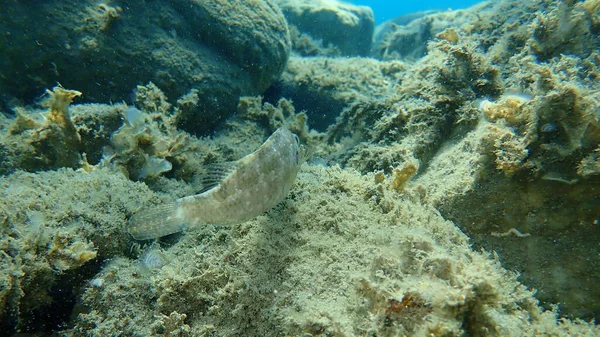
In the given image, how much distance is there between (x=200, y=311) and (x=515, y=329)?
2.31 m

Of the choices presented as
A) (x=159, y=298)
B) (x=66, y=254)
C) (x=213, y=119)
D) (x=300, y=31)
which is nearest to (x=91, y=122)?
(x=213, y=119)

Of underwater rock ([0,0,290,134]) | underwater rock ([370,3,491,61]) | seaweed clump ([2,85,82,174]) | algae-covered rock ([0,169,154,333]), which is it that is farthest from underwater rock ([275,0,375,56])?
algae-covered rock ([0,169,154,333])

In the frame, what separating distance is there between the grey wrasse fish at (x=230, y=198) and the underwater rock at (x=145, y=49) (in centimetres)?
373

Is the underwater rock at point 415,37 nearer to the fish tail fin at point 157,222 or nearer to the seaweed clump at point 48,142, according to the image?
the seaweed clump at point 48,142

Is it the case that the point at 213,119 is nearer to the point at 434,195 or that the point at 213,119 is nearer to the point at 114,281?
the point at 114,281

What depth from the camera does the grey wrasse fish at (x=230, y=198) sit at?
2.63 metres

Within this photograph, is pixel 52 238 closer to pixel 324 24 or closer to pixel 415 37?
pixel 324 24

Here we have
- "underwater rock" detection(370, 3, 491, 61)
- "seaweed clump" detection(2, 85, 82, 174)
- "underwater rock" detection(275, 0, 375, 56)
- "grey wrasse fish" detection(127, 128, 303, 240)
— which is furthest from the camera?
"underwater rock" detection(275, 0, 375, 56)

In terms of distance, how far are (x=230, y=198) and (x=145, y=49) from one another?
5.25 meters

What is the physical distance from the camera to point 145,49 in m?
6.33

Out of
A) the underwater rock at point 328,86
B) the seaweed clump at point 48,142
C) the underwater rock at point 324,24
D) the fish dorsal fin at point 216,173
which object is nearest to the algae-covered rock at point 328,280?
the fish dorsal fin at point 216,173

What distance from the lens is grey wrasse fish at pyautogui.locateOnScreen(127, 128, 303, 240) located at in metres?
Answer: 2.63

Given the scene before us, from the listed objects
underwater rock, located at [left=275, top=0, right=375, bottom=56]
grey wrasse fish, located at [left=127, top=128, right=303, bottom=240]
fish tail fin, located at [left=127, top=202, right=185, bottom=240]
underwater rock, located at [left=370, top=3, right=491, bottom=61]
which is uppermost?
underwater rock, located at [left=370, top=3, right=491, bottom=61]

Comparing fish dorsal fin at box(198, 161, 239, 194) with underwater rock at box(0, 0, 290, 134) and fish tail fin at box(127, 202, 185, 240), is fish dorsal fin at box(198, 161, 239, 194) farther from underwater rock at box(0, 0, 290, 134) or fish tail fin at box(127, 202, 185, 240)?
underwater rock at box(0, 0, 290, 134)
